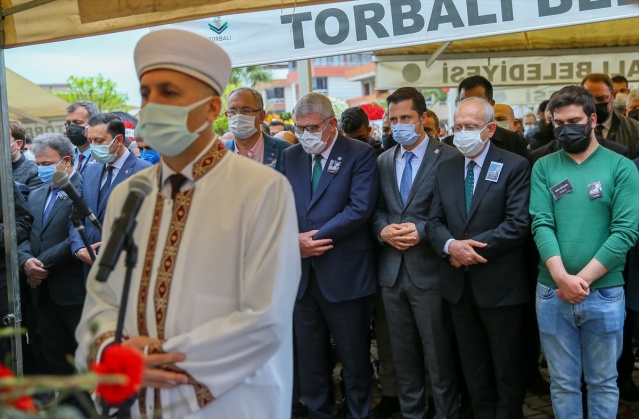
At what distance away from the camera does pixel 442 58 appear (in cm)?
963

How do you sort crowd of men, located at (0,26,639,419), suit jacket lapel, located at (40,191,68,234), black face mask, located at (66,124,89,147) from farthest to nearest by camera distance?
black face mask, located at (66,124,89,147)
suit jacket lapel, located at (40,191,68,234)
crowd of men, located at (0,26,639,419)

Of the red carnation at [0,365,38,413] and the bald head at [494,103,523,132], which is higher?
the bald head at [494,103,523,132]

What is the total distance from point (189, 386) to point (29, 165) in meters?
5.25

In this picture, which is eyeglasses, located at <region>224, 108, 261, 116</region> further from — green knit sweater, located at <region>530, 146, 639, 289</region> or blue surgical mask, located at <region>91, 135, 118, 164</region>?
green knit sweater, located at <region>530, 146, 639, 289</region>

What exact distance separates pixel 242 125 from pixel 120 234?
3.91m

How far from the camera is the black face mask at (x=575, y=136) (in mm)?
4758

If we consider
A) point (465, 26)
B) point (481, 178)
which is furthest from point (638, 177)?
point (465, 26)

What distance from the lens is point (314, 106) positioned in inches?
225

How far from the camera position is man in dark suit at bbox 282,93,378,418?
5.56 meters

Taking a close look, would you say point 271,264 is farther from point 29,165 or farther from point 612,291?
point 29,165

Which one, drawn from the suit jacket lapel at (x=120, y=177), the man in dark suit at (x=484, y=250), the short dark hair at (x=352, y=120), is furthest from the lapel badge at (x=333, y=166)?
the short dark hair at (x=352, y=120)

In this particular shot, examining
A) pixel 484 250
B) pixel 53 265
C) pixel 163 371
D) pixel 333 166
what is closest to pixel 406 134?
pixel 333 166

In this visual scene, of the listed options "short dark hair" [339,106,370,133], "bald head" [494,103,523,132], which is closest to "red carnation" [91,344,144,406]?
"bald head" [494,103,523,132]

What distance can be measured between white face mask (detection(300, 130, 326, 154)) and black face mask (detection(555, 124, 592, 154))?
5.63ft
